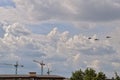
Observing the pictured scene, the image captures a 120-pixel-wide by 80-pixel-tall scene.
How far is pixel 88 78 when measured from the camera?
16688 cm

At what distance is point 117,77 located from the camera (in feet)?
525

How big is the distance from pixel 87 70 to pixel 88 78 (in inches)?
329

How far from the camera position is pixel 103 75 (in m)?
166

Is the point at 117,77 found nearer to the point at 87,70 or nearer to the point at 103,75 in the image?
the point at 103,75

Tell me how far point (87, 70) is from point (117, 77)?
706 inches

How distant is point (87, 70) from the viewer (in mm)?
174875

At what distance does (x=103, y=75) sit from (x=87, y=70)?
427 inches

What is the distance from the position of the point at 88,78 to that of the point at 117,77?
12.1 m

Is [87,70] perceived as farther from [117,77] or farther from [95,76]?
[117,77]

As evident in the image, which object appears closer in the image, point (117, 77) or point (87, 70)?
point (117, 77)

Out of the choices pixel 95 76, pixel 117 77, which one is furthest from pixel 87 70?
pixel 117 77

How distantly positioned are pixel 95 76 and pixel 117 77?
37.3 ft

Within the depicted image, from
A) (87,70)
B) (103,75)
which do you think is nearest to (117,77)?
(103,75)
